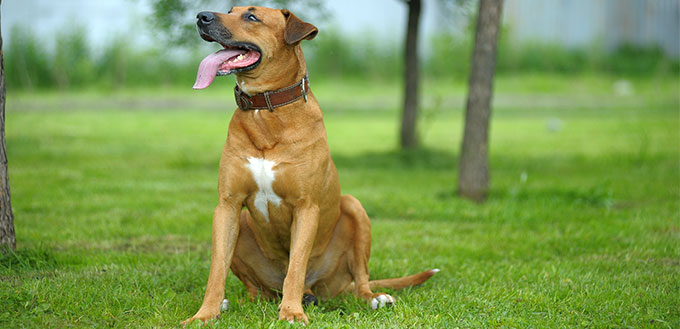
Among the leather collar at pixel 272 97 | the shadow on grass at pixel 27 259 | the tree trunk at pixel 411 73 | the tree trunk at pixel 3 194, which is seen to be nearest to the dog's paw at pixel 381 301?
the leather collar at pixel 272 97

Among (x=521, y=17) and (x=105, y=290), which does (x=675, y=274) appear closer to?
(x=105, y=290)

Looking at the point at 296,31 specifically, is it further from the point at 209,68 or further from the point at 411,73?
the point at 411,73

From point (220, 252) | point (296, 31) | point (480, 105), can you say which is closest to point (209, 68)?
point (296, 31)

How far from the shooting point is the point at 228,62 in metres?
3.43

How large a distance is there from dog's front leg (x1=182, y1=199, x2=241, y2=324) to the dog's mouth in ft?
2.17

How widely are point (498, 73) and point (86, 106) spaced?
12.8m

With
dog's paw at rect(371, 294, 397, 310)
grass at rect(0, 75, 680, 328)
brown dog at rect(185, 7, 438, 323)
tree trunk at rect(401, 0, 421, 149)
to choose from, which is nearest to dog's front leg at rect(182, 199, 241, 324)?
brown dog at rect(185, 7, 438, 323)

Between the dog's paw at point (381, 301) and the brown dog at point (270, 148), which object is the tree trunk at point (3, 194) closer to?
the brown dog at point (270, 148)

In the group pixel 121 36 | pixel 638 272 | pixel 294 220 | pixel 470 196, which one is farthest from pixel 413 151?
pixel 121 36

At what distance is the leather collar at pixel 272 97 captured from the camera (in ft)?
11.6

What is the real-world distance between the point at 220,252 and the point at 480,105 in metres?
3.90

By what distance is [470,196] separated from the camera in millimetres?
6812

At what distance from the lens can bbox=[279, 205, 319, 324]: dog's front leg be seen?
11.2ft

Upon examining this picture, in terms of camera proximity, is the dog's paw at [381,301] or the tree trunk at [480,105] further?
the tree trunk at [480,105]
